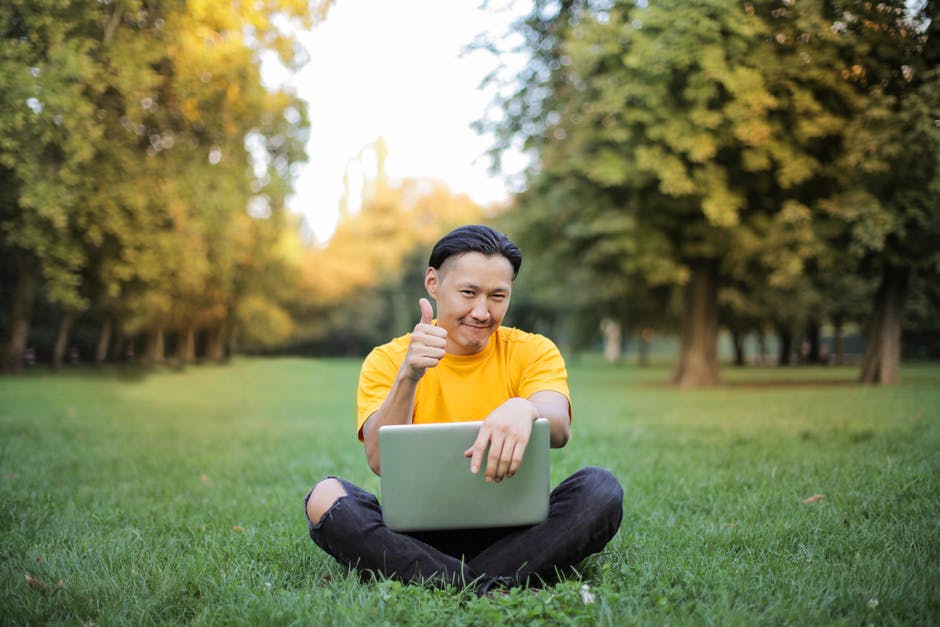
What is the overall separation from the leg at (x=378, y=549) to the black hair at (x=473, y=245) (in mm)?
1049

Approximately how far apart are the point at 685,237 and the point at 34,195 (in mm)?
12101

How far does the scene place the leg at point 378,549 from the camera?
9.57ft

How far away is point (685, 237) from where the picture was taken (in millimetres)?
15977

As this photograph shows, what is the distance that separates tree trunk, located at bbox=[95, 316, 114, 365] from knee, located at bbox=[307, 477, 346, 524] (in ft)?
46.8

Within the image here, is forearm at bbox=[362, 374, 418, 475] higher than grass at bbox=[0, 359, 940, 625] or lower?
higher

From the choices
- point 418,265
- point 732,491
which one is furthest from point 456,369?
point 418,265

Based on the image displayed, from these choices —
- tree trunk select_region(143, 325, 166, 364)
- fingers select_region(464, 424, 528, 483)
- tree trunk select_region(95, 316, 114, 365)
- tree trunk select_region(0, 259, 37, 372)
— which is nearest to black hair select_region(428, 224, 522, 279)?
fingers select_region(464, 424, 528, 483)

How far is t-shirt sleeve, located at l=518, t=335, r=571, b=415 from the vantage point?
10.0 feet

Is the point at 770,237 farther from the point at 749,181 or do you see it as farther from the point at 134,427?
the point at 134,427

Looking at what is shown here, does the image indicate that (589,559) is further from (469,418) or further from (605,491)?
(469,418)

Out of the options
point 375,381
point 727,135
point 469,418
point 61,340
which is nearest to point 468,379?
point 469,418

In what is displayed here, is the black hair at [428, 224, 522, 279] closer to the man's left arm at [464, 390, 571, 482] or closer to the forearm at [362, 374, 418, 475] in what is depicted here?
the forearm at [362, 374, 418, 475]

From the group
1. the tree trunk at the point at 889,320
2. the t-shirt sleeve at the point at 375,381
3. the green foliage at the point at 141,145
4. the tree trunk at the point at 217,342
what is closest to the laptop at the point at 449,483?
the t-shirt sleeve at the point at 375,381

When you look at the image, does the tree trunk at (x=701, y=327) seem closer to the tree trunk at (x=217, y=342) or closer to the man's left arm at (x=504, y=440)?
the tree trunk at (x=217, y=342)
